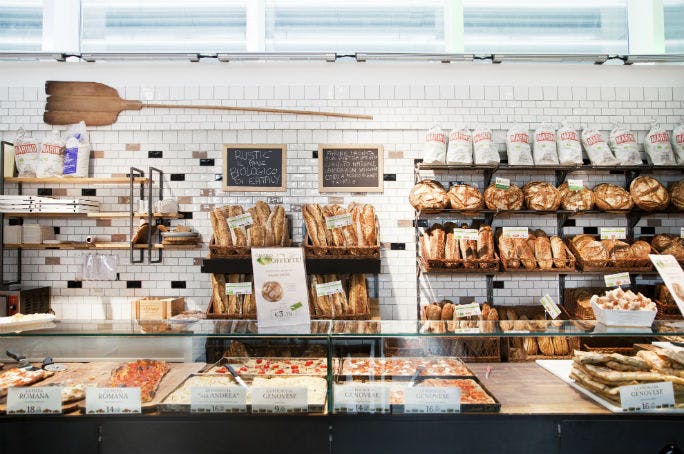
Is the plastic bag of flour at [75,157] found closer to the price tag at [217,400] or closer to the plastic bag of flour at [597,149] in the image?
the price tag at [217,400]

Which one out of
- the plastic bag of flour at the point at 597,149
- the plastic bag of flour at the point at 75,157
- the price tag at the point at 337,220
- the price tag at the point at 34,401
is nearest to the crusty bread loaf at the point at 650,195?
the plastic bag of flour at the point at 597,149

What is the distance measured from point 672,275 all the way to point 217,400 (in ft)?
7.83

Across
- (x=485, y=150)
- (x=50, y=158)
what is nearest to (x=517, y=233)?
(x=485, y=150)

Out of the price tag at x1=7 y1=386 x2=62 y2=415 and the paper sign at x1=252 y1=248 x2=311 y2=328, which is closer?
the price tag at x1=7 y1=386 x2=62 y2=415

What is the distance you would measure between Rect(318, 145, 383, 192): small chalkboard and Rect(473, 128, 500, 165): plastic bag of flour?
908 mm

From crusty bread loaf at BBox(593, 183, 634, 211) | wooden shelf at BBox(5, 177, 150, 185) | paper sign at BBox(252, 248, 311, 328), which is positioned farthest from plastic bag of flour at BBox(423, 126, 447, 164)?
wooden shelf at BBox(5, 177, 150, 185)

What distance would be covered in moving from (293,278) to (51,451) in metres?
1.34

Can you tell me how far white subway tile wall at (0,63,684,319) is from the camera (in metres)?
4.81

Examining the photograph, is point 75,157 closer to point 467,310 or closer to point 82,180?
point 82,180

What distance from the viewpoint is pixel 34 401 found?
2.28 metres

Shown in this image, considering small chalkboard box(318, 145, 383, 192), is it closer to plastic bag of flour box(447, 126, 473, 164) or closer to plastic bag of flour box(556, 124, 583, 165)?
plastic bag of flour box(447, 126, 473, 164)

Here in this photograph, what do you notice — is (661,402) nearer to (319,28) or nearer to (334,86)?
(334,86)

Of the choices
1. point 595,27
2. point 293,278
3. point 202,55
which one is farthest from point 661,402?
point 202,55

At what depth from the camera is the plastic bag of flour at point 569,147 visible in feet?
14.7
